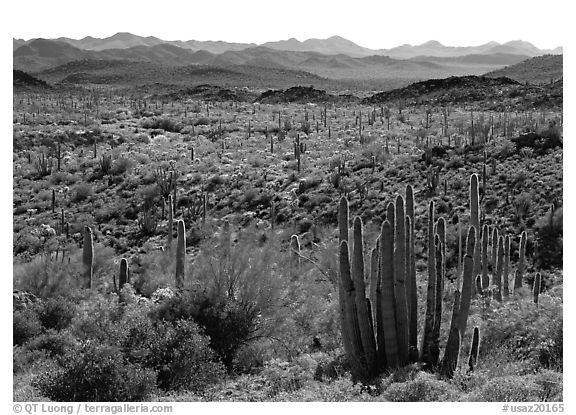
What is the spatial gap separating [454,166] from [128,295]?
18.0m

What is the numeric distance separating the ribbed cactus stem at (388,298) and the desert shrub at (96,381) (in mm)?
4019

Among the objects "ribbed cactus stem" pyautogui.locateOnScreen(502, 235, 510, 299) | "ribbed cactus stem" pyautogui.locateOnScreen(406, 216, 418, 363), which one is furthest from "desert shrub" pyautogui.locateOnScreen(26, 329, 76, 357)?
"ribbed cactus stem" pyautogui.locateOnScreen(502, 235, 510, 299)

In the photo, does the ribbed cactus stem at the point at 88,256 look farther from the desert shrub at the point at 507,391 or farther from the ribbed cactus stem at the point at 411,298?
the desert shrub at the point at 507,391

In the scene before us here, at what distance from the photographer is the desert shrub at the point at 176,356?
12344 mm

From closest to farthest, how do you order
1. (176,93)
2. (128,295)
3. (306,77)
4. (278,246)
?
(128,295)
(278,246)
(176,93)
(306,77)

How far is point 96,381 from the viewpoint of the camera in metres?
11.2

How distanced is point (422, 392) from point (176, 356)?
419cm

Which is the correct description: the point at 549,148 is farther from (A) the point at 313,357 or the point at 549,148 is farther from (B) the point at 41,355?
(B) the point at 41,355

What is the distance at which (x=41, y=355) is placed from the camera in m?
14.2

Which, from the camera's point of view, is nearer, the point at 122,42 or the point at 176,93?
the point at 176,93

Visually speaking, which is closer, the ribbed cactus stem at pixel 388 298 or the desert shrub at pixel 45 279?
the ribbed cactus stem at pixel 388 298

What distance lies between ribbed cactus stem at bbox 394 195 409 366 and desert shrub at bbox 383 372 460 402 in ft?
5.41

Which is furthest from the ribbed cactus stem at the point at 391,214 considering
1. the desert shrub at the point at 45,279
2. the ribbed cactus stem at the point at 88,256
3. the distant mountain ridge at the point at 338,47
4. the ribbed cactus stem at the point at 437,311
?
the distant mountain ridge at the point at 338,47
